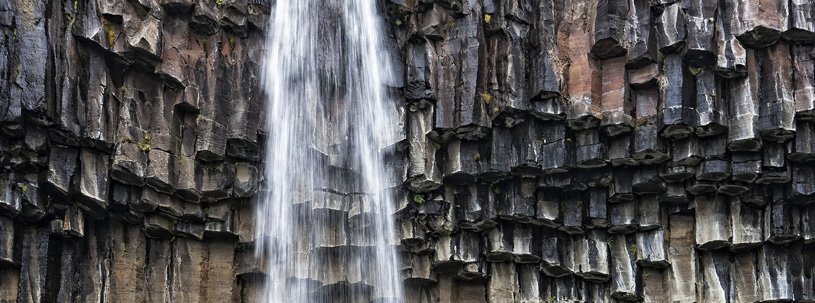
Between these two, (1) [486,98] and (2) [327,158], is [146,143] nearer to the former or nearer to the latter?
(2) [327,158]

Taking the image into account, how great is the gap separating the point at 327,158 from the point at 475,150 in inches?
99.8

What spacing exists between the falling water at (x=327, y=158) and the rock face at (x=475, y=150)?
279 millimetres

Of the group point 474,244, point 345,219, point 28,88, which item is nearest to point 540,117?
point 474,244

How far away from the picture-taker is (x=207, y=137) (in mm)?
16359

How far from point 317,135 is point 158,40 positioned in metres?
3.11

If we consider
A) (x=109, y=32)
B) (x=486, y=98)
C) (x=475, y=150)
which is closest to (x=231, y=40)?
(x=109, y=32)

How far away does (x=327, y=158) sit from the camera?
57.0ft

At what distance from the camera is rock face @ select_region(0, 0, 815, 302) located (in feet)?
49.8

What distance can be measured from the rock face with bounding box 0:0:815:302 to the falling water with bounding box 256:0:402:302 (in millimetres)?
279

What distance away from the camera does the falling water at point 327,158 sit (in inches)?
671

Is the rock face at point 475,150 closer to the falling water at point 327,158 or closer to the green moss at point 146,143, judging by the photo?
the green moss at point 146,143

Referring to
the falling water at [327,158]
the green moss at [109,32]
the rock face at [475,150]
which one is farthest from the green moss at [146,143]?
the falling water at [327,158]

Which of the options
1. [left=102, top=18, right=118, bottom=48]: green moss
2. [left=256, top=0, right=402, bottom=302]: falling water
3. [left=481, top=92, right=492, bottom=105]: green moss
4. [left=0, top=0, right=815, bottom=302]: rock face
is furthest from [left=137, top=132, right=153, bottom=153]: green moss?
[left=481, top=92, right=492, bottom=105]: green moss

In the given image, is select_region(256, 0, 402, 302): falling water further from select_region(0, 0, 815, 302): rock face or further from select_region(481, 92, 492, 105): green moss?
select_region(481, 92, 492, 105): green moss
